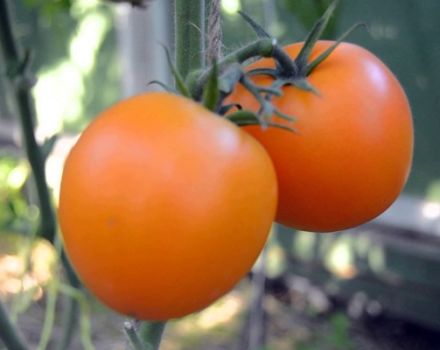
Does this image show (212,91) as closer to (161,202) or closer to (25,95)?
(161,202)

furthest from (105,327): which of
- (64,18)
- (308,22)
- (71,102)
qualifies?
(308,22)

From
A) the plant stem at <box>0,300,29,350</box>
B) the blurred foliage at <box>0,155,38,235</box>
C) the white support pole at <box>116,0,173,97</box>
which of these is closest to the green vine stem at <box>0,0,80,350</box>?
the plant stem at <box>0,300,29,350</box>

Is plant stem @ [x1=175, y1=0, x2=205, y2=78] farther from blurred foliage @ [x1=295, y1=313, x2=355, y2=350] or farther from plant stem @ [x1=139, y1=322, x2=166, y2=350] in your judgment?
blurred foliage @ [x1=295, y1=313, x2=355, y2=350]

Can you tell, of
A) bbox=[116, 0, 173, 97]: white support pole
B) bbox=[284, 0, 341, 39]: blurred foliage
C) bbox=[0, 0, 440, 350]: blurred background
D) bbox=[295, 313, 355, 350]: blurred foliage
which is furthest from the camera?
bbox=[116, 0, 173, 97]: white support pole

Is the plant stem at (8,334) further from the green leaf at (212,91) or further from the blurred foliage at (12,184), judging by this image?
the blurred foliage at (12,184)

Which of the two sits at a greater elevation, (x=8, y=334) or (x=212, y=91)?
(x=212, y=91)

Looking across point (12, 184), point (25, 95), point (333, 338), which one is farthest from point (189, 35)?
point (12, 184)
